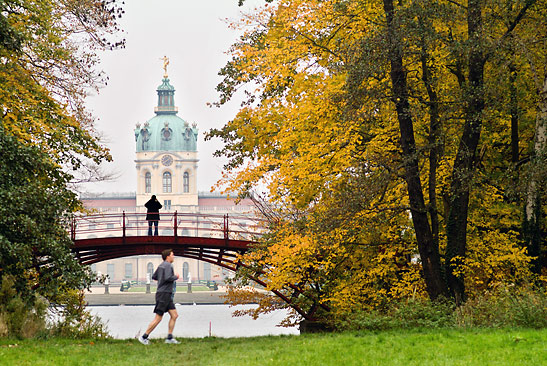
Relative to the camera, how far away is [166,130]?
157125 millimetres

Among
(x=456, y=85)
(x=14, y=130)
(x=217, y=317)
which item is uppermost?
(x=456, y=85)

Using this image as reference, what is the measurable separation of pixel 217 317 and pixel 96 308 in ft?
70.0

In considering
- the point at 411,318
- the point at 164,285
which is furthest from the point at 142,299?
the point at 164,285

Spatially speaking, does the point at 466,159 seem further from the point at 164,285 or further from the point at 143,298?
the point at 143,298

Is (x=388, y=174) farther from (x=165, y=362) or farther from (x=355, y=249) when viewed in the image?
(x=165, y=362)

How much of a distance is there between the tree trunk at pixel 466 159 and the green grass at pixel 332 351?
4097mm

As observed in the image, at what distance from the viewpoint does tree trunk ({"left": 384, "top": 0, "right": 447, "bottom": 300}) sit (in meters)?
16.0

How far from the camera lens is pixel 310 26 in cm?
1758

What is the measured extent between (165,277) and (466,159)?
6893 mm

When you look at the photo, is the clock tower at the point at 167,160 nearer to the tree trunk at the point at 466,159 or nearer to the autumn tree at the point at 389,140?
the autumn tree at the point at 389,140

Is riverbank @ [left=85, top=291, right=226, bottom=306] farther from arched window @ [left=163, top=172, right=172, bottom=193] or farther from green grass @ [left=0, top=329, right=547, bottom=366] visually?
green grass @ [left=0, top=329, right=547, bottom=366]

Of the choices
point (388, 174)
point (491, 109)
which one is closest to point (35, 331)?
point (388, 174)

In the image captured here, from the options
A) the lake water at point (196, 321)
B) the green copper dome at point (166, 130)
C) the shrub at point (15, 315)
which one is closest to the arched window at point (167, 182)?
the green copper dome at point (166, 130)

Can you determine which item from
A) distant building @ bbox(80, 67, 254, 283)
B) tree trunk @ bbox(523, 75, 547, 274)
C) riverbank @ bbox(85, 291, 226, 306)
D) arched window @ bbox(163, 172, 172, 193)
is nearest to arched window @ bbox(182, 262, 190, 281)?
distant building @ bbox(80, 67, 254, 283)
